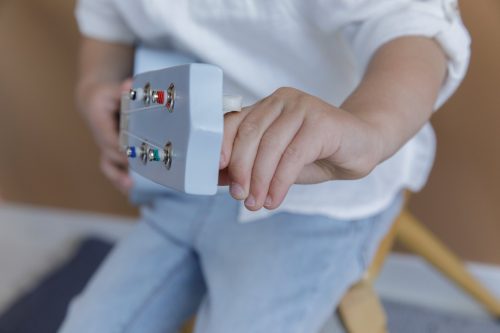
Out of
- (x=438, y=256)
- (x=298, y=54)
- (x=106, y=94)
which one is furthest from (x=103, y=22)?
(x=438, y=256)

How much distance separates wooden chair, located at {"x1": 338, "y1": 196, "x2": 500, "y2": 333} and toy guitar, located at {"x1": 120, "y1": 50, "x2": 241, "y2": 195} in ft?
0.96

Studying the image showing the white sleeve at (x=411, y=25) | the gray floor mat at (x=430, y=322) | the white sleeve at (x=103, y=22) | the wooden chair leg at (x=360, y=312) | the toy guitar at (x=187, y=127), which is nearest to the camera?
the toy guitar at (x=187, y=127)

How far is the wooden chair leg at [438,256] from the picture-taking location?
0.78 m

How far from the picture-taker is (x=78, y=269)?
3.71 ft

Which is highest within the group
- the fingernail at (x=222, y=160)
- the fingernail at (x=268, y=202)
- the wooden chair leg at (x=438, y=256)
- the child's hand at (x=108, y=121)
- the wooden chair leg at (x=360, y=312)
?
the fingernail at (x=222, y=160)

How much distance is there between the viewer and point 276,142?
310 millimetres

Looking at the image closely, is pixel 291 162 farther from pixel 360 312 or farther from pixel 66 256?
pixel 66 256

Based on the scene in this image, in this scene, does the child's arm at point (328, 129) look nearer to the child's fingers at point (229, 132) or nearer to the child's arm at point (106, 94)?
the child's fingers at point (229, 132)

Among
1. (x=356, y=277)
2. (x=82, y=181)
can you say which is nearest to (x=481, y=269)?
(x=356, y=277)

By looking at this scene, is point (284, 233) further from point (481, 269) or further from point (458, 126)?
point (481, 269)

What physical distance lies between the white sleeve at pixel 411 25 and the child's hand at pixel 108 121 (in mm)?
283

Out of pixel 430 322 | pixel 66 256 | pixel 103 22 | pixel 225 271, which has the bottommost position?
pixel 66 256

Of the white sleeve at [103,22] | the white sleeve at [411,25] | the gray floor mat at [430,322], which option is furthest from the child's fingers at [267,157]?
the gray floor mat at [430,322]

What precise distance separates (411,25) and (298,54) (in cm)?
12
